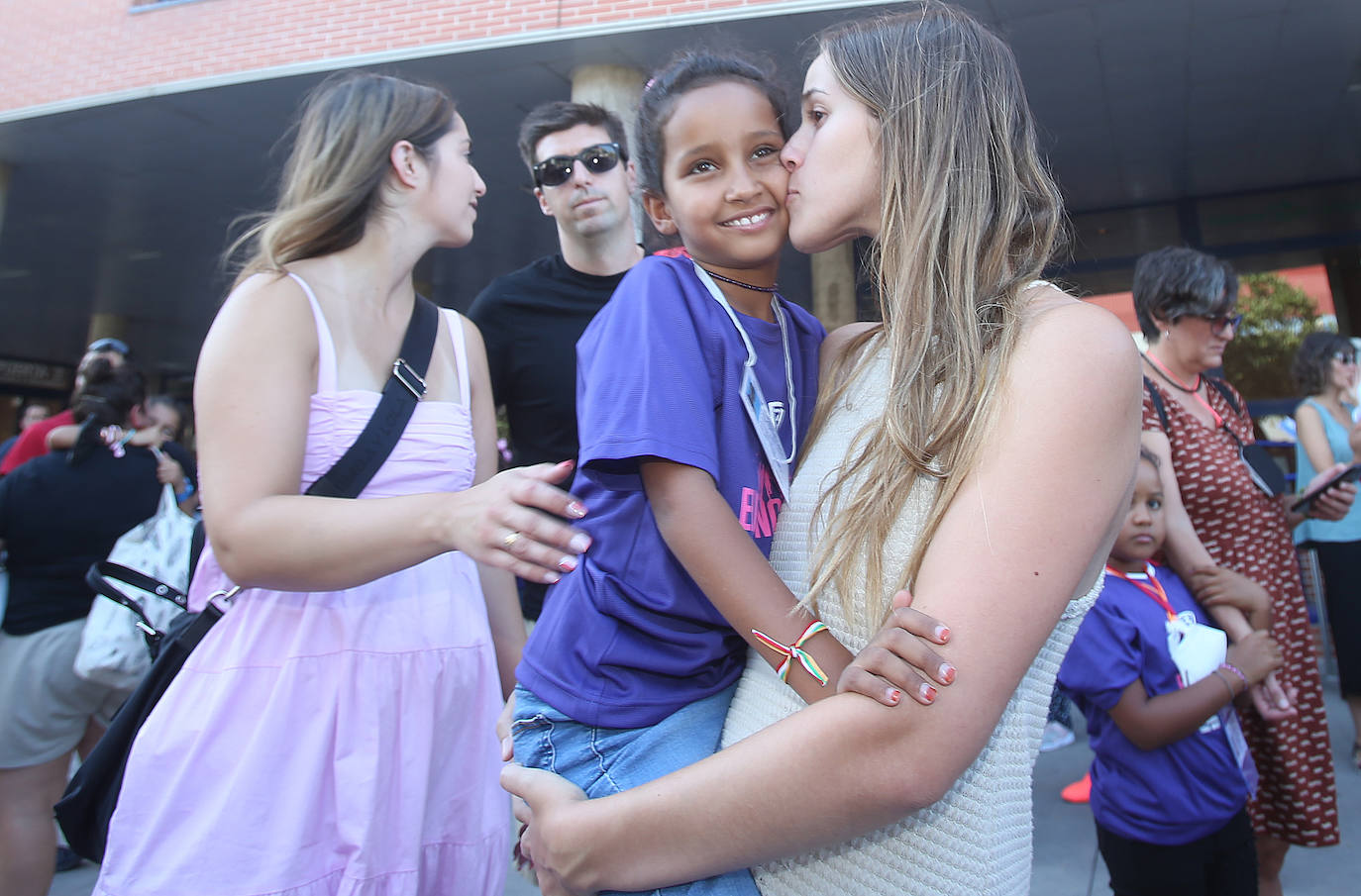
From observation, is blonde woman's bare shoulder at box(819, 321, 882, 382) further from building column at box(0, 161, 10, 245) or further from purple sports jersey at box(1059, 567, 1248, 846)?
building column at box(0, 161, 10, 245)

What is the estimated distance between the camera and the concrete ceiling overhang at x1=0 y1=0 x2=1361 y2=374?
773cm

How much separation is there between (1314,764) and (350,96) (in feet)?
11.2

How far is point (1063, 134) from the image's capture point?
956 centimetres

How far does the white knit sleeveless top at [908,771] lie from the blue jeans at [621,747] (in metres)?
0.04

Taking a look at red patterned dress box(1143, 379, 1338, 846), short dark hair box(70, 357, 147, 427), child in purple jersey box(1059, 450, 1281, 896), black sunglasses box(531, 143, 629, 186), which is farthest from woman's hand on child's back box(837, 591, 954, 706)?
short dark hair box(70, 357, 147, 427)

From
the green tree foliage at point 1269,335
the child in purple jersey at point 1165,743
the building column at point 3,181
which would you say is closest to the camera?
the child in purple jersey at point 1165,743

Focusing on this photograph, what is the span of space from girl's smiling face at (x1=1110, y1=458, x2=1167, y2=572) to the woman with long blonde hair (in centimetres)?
146

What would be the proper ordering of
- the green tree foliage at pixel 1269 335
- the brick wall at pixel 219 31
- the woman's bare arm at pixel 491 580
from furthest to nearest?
the green tree foliage at pixel 1269 335 < the brick wall at pixel 219 31 < the woman's bare arm at pixel 491 580

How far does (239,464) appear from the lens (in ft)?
4.92

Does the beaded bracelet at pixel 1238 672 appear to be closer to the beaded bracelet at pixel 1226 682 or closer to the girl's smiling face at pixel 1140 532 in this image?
the beaded bracelet at pixel 1226 682

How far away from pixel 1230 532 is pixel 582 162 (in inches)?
100

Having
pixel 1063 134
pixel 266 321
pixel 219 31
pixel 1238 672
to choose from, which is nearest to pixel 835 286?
pixel 1063 134

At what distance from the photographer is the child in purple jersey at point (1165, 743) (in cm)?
Result: 230

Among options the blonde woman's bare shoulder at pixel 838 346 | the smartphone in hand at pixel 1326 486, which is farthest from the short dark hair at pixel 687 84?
the smartphone in hand at pixel 1326 486
